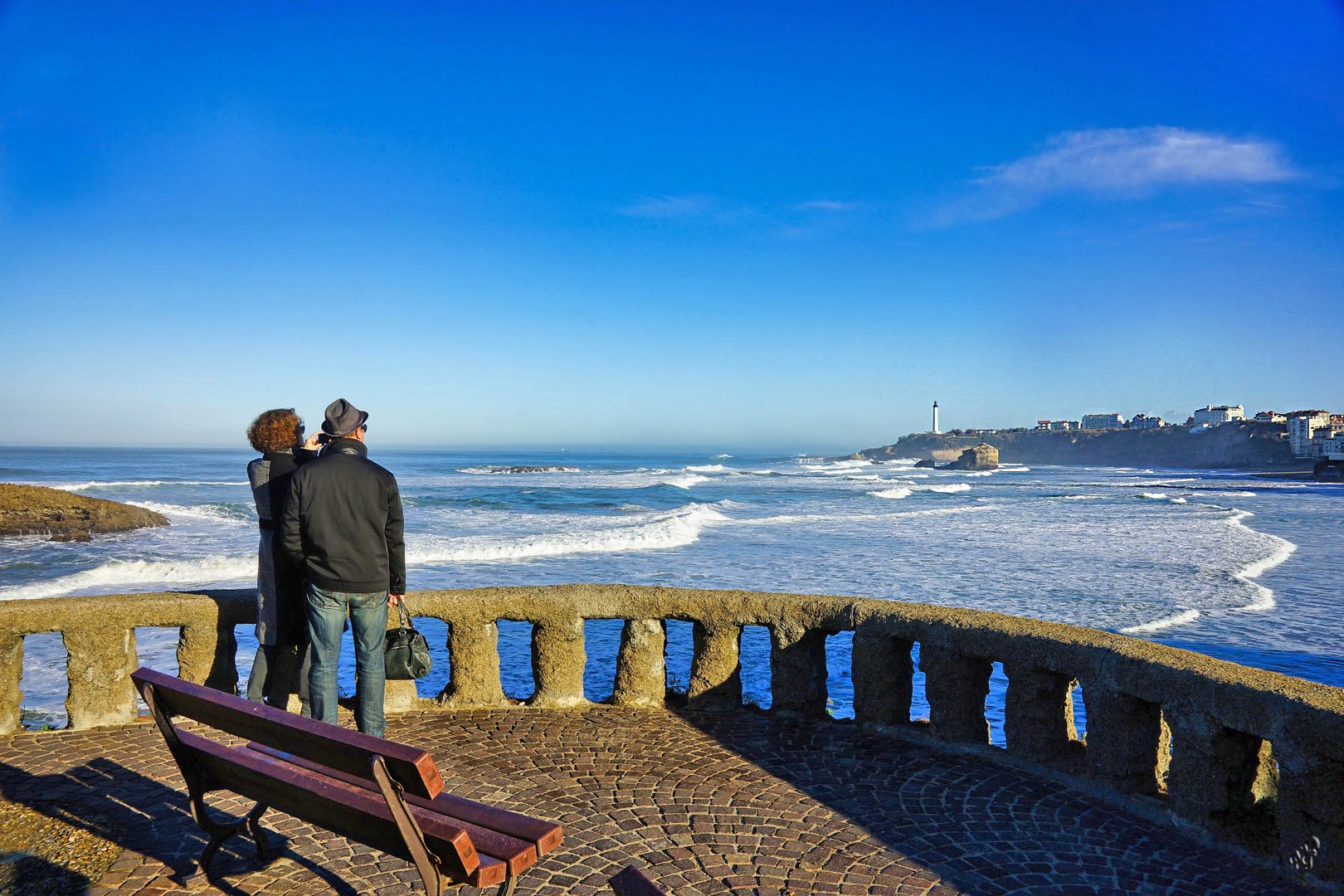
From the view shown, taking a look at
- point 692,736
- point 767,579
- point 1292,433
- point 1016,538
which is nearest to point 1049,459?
point 1292,433

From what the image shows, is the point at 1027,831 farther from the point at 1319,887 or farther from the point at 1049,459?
the point at 1049,459

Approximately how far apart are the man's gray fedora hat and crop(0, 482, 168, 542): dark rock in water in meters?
19.8

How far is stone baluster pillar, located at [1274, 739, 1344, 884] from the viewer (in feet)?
9.86

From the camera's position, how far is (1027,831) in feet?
11.7

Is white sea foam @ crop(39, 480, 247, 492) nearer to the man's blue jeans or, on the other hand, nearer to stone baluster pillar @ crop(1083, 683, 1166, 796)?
the man's blue jeans

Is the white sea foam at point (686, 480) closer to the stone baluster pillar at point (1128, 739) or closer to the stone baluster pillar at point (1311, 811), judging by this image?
the stone baluster pillar at point (1128, 739)

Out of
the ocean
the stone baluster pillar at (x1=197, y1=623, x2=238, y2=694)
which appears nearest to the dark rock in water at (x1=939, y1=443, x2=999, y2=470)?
the ocean

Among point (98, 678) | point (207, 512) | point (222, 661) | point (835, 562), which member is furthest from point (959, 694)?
point (207, 512)

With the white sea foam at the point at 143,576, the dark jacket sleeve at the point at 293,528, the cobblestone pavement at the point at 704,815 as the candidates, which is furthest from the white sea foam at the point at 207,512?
the dark jacket sleeve at the point at 293,528

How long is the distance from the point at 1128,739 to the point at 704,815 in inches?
78.0

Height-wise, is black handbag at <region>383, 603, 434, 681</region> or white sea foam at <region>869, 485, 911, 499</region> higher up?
black handbag at <region>383, 603, 434, 681</region>

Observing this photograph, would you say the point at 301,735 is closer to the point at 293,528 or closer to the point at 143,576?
the point at 293,528

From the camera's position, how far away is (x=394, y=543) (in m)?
4.09

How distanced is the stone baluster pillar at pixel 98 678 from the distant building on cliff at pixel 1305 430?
120328 mm
